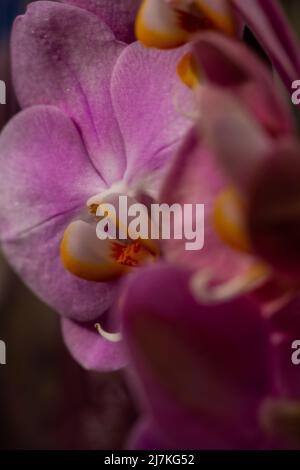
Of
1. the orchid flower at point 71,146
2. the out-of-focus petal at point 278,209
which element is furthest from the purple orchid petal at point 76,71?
the out-of-focus petal at point 278,209

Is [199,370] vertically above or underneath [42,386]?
above

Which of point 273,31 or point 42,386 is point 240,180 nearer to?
point 273,31

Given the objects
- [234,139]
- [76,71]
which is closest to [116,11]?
[76,71]

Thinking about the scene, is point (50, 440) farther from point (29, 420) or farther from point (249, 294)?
point (249, 294)

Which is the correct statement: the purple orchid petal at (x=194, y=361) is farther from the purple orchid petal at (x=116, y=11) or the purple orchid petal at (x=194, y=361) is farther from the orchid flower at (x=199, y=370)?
the purple orchid petal at (x=116, y=11)

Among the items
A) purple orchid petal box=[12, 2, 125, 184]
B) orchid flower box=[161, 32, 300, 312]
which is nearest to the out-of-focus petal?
orchid flower box=[161, 32, 300, 312]
